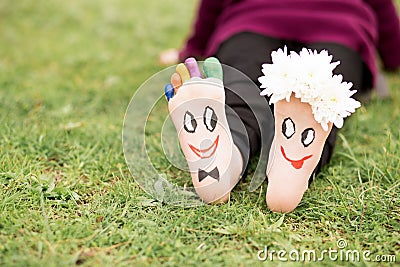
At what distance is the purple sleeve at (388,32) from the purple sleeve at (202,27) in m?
0.58

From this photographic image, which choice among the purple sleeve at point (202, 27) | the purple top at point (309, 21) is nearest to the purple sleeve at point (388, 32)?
the purple top at point (309, 21)

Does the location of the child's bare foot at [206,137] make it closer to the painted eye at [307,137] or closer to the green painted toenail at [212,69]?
the green painted toenail at [212,69]

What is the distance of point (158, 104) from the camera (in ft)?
6.11

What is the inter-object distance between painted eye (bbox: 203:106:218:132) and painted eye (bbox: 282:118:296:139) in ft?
0.52

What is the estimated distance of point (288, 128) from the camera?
45.4 inches

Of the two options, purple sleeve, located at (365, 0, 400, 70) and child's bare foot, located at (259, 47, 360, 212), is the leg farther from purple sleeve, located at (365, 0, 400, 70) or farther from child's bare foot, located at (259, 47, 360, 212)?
purple sleeve, located at (365, 0, 400, 70)

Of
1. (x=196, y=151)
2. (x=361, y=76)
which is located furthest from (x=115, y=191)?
(x=361, y=76)

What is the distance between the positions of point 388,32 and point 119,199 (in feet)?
4.52

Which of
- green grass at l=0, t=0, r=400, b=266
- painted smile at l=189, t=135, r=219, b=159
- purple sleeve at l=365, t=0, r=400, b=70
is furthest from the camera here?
purple sleeve at l=365, t=0, r=400, b=70

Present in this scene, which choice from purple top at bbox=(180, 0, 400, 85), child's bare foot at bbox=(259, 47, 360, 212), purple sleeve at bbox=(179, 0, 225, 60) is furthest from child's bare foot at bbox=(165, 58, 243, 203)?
purple sleeve at bbox=(179, 0, 225, 60)

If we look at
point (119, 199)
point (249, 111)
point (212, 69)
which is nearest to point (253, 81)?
point (249, 111)

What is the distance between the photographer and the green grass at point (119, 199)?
1.06 metres

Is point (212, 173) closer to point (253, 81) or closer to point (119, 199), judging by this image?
point (119, 199)

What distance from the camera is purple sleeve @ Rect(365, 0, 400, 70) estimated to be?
6.49 feet
